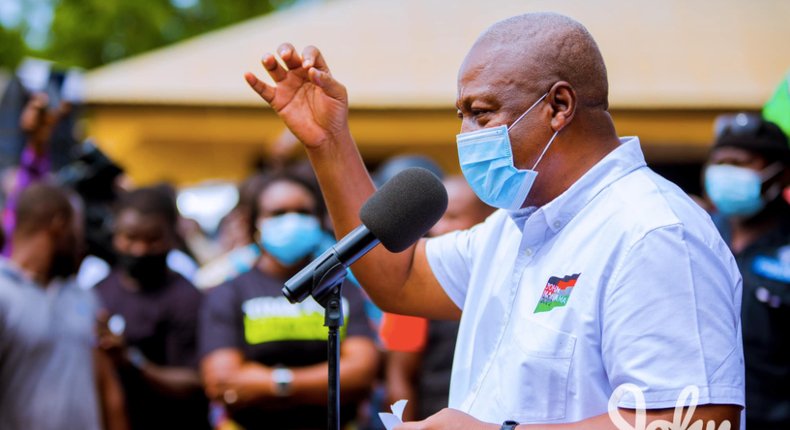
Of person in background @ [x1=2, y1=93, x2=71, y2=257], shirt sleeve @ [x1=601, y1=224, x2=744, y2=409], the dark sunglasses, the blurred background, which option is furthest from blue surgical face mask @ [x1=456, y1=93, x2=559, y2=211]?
the blurred background

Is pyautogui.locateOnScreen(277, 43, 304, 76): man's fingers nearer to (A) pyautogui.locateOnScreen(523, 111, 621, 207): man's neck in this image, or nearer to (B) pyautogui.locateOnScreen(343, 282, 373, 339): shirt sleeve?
(A) pyautogui.locateOnScreen(523, 111, 621, 207): man's neck

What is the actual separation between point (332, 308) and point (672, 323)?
0.80 m

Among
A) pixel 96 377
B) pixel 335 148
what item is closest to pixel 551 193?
pixel 335 148

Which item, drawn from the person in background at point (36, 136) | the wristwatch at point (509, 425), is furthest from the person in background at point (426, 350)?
the person in background at point (36, 136)

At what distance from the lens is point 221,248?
8555mm

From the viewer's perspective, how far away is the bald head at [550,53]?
6.34 feet

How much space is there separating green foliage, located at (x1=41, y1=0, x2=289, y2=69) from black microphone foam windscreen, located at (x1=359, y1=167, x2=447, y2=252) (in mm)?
20621

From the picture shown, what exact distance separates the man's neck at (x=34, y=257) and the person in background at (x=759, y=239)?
12.4ft

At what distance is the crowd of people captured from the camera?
389 cm

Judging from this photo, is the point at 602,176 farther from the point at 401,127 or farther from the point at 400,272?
the point at 401,127

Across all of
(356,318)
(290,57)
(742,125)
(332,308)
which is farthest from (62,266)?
(742,125)

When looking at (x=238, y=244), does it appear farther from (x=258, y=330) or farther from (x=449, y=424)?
(x=449, y=424)

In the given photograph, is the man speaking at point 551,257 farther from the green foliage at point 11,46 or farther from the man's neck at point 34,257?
the green foliage at point 11,46

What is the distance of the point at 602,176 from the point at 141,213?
410 cm
